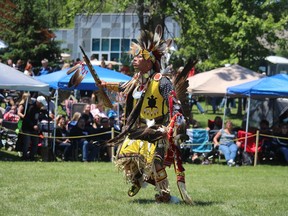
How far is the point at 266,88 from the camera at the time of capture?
16953mm

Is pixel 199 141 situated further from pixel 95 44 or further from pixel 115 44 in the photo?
pixel 115 44

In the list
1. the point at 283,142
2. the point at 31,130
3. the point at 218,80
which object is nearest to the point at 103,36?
the point at 218,80

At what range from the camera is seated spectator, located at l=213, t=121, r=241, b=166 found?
16.8 meters

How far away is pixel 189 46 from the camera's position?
27641mm

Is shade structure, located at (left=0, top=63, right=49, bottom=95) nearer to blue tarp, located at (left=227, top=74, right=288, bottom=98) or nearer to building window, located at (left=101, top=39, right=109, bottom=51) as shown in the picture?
blue tarp, located at (left=227, top=74, right=288, bottom=98)

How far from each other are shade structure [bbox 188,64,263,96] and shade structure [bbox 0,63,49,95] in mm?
5263

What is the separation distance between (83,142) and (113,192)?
20.5 feet

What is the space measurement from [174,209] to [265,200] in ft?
6.01

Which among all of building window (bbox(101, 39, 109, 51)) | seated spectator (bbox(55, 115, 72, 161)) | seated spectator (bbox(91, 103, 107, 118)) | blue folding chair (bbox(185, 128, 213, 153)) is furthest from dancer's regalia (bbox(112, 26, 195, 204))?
building window (bbox(101, 39, 109, 51))

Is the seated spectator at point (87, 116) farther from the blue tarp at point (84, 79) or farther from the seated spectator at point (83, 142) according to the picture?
the blue tarp at point (84, 79)

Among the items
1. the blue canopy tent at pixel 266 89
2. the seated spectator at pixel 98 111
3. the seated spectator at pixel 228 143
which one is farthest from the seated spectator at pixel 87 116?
the blue canopy tent at pixel 266 89

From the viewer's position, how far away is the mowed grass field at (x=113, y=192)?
336 inches

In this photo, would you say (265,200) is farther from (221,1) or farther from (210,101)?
(210,101)

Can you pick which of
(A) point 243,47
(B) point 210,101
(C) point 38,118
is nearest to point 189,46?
(A) point 243,47
